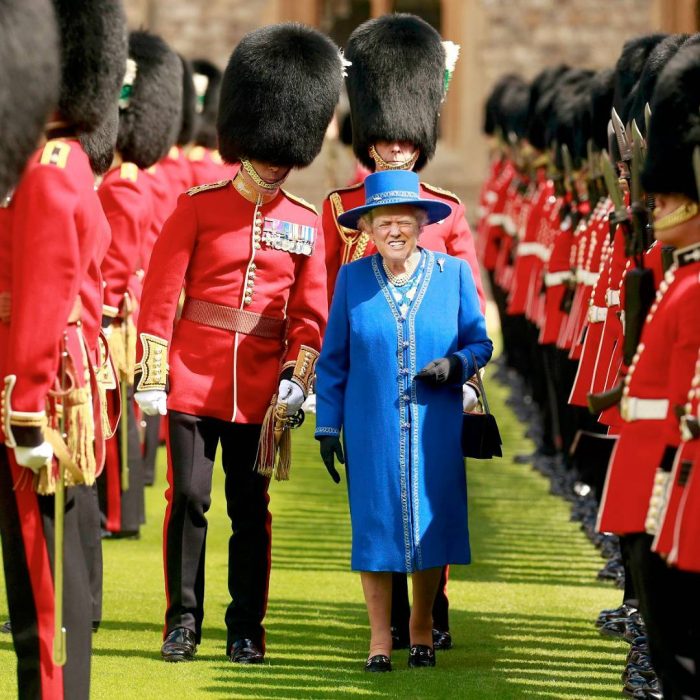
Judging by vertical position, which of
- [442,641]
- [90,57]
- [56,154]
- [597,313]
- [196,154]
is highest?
[90,57]

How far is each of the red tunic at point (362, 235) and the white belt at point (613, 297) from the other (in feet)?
1.25

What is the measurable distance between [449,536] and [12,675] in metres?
1.19

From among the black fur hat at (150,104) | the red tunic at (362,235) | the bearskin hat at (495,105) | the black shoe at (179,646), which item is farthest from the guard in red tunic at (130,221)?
the bearskin hat at (495,105)

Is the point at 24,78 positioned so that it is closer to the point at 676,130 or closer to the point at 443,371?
the point at 676,130

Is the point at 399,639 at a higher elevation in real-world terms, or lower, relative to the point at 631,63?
lower

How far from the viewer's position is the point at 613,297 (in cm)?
586

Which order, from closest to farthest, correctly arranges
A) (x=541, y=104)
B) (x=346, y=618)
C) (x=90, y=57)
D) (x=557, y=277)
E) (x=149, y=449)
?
(x=90, y=57), (x=346, y=618), (x=557, y=277), (x=149, y=449), (x=541, y=104)

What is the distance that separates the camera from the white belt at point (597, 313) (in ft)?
19.7

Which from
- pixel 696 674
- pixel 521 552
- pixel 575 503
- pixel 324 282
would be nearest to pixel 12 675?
pixel 324 282

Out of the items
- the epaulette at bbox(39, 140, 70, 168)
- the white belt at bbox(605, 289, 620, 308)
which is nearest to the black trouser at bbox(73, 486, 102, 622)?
the epaulette at bbox(39, 140, 70, 168)

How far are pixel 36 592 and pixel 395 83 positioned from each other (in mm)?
2447

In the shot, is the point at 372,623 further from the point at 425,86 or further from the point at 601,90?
the point at 601,90

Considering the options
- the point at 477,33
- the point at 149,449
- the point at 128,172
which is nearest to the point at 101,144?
the point at 128,172

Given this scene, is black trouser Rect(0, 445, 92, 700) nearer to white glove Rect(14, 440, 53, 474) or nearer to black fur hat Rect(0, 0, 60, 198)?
white glove Rect(14, 440, 53, 474)
